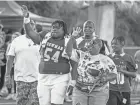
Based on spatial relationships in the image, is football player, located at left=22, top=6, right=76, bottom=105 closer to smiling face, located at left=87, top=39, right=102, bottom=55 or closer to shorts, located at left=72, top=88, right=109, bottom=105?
shorts, located at left=72, top=88, right=109, bottom=105

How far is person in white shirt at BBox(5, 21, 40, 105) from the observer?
369 inches

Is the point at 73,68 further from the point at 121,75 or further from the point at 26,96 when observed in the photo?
the point at 121,75

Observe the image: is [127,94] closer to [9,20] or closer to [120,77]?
[120,77]

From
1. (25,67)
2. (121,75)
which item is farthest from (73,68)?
(121,75)

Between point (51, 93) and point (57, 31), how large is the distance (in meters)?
1.05

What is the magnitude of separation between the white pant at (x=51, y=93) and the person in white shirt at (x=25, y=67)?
1022 millimetres

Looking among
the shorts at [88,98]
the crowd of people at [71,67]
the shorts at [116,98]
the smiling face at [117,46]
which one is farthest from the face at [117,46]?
the shorts at [88,98]

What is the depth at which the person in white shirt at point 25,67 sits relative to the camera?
938cm

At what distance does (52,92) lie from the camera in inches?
327

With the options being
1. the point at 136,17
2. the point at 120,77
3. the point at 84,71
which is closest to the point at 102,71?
the point at 84,71

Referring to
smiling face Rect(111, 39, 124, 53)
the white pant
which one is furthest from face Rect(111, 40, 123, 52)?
the white pant

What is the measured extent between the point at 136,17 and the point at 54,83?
34.7 m

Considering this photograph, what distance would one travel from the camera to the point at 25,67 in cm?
948

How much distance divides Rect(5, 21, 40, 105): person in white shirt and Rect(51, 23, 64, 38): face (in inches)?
46.3
